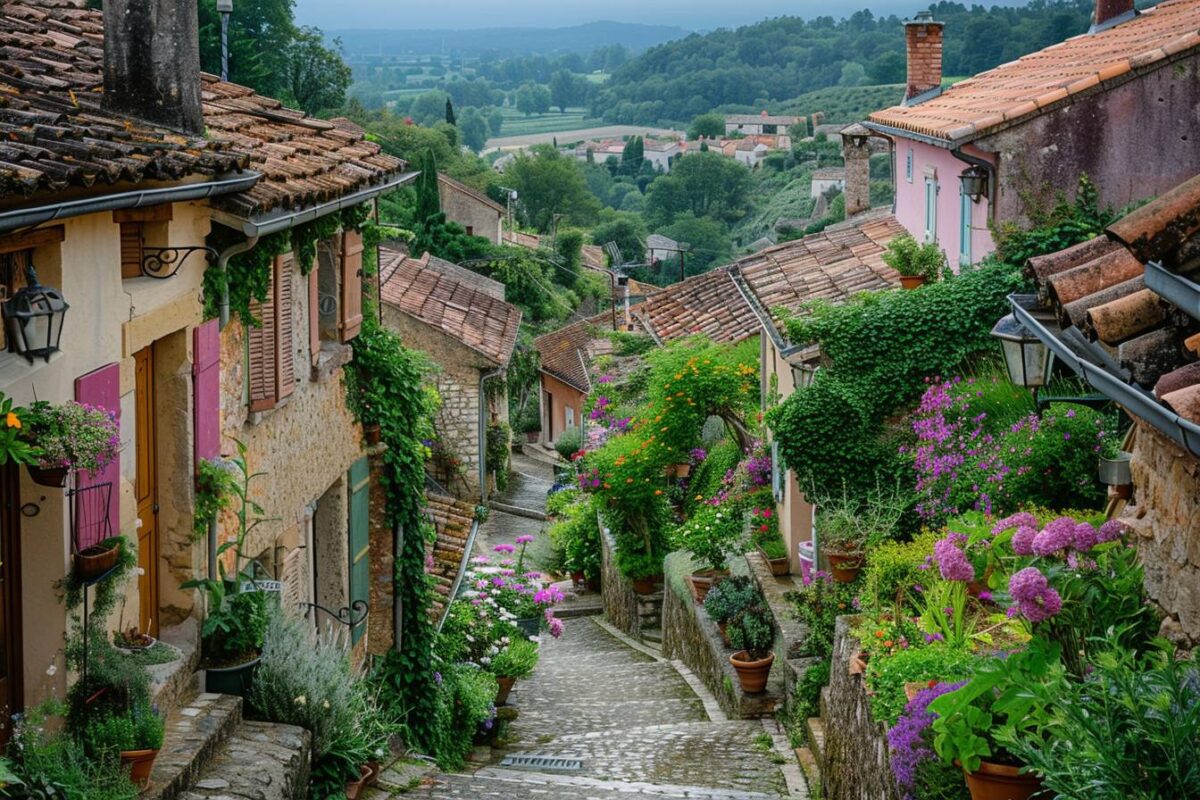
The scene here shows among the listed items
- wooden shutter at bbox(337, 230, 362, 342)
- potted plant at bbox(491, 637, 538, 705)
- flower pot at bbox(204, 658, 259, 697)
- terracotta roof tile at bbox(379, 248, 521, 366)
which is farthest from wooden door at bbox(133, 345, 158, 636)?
terracotta roof tile at bbox(379, 248, 521, 366)

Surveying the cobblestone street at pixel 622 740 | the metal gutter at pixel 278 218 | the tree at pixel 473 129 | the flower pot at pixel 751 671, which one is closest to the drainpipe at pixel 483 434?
the cobblestone street at pixel 622 740

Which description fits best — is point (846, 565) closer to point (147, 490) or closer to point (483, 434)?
point (147, 490)

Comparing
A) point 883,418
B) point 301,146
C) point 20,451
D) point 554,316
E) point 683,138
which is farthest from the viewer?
point 683,138

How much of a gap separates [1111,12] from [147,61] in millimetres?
14442

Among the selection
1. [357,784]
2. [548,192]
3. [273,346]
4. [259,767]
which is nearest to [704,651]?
[357,784]

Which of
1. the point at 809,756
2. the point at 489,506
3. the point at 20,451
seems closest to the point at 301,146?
the point at 20,451

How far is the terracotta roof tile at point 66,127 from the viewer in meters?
5.68

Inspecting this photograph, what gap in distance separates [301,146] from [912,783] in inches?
232

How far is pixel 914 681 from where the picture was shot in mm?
8266

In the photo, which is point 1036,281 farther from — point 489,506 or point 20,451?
point 489,506

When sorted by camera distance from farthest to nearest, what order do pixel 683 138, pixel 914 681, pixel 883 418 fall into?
pixel 683 138
pixel 883 418
pixel 914 681

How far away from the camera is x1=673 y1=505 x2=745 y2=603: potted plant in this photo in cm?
1781

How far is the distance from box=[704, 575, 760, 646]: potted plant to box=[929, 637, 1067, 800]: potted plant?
29.1ft

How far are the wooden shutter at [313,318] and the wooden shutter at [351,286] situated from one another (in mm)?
415
